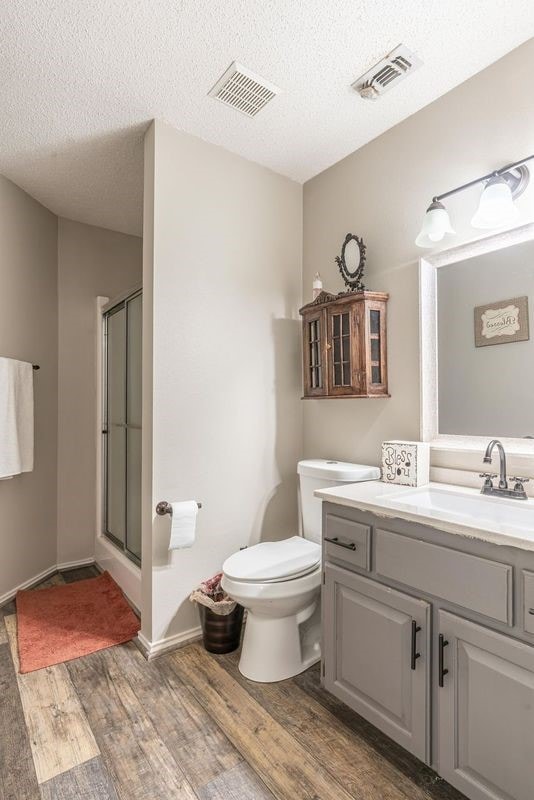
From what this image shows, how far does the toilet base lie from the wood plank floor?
0.13 ft

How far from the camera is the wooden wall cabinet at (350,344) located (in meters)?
2.09

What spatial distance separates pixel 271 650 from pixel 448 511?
Answer: 1.00 m

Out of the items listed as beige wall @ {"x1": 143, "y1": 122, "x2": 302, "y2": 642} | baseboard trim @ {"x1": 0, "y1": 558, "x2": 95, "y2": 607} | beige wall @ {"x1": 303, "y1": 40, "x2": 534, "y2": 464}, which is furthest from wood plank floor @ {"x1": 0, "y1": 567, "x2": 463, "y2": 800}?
beige wall @ {"x1": 303, "y1": 40, "x2": 534, "y2": 464}

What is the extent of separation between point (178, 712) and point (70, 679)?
555 mm

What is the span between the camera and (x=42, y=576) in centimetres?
296

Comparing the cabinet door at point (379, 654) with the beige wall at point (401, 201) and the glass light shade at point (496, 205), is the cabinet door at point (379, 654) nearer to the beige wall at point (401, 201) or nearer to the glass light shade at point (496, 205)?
the beige wall at point (401, 201)

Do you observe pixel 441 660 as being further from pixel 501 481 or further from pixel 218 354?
pixel 218 354

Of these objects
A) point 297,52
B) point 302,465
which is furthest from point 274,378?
point 297,52

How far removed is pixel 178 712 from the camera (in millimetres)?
1662

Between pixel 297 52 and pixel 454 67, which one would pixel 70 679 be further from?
pixel 454 67

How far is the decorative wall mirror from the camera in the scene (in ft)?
7.29

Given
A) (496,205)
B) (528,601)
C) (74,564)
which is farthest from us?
(74,564)

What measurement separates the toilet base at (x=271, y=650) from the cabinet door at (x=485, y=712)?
73 centimetres

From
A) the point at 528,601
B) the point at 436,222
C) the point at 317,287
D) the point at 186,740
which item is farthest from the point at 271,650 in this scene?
the point at 436,222
